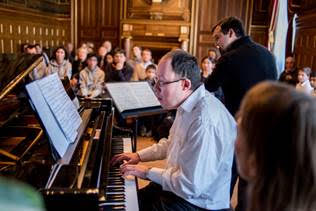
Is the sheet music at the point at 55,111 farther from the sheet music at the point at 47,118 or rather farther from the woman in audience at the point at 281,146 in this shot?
the woman in audience at the point at 281,146

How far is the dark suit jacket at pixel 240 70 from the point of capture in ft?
9.61

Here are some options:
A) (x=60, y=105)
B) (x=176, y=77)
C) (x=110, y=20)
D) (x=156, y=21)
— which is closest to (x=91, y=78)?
(x=60, y=105)

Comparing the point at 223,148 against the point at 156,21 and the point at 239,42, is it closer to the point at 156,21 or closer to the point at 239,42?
the point at 239,42

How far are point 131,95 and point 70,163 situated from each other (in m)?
2.25

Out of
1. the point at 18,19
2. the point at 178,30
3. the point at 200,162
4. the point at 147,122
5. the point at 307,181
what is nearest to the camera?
the point at 307,181

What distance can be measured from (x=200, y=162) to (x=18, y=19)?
8.21 meters

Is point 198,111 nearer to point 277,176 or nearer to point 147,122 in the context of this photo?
point 277,176

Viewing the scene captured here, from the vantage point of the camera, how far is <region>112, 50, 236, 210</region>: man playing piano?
1645 mm

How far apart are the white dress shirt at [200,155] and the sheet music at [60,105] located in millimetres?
459

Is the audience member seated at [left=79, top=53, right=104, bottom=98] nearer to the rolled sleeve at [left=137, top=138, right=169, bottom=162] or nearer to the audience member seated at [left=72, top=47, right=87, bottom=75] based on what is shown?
the audience member seated at [left=72, top=47, right=87, bottom=75]

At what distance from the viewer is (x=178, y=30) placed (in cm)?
1048

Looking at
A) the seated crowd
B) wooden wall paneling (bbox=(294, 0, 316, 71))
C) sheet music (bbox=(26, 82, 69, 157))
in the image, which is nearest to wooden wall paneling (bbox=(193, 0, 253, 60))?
wooden wall paneling (bbox=(294, 0, 316, 71))

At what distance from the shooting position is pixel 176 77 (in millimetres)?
1795

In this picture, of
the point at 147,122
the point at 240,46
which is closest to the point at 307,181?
the point at 240,46
